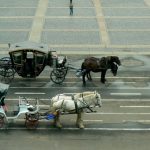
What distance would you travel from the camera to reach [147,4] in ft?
126

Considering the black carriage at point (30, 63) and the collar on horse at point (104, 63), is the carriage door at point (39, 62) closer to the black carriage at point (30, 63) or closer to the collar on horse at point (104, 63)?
the black carriage at point (30, 63)

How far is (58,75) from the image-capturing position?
21.5 m

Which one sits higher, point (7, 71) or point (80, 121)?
point (80, 121)

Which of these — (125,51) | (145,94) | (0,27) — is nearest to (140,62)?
(125,51)

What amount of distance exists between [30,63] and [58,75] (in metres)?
1.27

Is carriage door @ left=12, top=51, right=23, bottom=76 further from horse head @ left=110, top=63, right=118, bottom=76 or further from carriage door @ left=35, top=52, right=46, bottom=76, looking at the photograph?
horse head @ left=110, top=63, right=118, bottom=76

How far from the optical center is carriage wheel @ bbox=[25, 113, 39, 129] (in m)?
16.9

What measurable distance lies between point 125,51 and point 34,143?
12113mm

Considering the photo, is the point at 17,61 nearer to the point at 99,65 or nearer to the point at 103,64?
the point at 99,65

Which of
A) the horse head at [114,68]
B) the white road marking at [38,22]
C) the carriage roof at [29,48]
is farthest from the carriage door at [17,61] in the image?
the white road marking at [38,22]

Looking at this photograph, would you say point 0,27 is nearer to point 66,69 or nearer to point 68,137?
point 66,69

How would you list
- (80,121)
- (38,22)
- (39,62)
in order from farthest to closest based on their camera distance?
1. (38,22)
2. (39,62)
3. (80,121)

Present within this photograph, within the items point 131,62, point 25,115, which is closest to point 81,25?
point 131,62

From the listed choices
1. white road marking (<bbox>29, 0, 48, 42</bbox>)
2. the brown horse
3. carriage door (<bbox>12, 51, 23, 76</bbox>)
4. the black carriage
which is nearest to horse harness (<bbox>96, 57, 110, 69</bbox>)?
the brown horse
